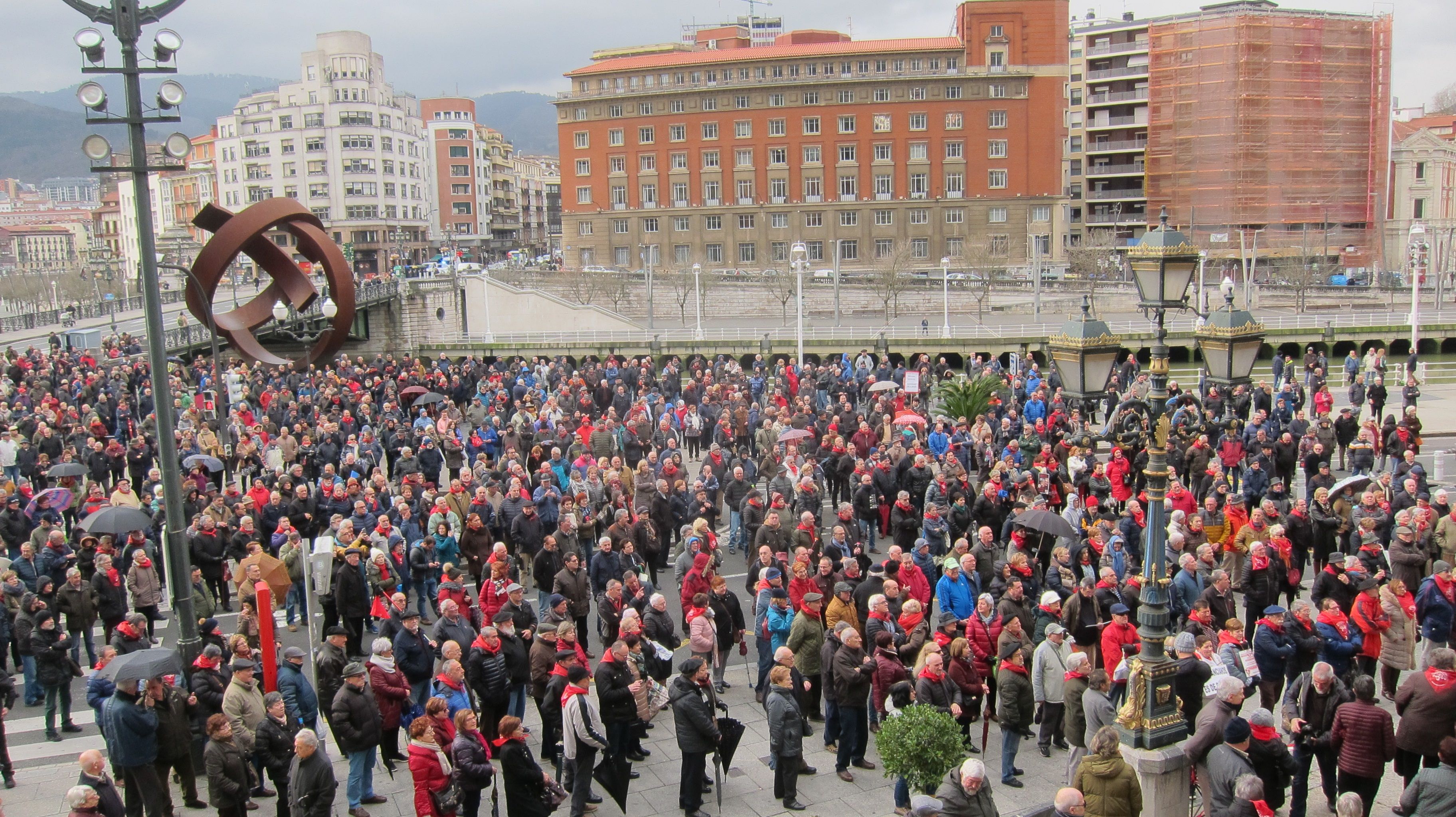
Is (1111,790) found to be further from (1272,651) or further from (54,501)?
(54,501)

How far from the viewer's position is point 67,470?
54.5 feet

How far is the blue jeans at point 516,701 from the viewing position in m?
10.4

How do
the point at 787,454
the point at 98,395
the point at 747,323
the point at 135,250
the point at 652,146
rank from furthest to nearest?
1. the point at 135,250
2. the point at 652,146
3. the point at 747,323
4. the point at 98,395
5. the point at 787,454

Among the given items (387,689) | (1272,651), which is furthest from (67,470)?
(1272,651)

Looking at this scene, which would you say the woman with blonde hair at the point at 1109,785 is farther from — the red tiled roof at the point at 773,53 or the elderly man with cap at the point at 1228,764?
the red tiled roof at the point at 773,53

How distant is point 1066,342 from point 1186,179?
232 ft

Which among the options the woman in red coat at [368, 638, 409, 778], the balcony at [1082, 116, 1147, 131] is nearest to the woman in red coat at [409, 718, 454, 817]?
the woman in red coat at [368, 638, 409, 778]

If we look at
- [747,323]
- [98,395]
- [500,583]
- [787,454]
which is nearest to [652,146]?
[747,323]

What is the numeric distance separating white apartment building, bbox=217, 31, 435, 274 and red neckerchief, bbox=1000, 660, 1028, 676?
93931 millimetres

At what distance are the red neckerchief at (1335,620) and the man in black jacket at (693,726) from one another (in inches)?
226

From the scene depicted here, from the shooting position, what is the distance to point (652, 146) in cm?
8219

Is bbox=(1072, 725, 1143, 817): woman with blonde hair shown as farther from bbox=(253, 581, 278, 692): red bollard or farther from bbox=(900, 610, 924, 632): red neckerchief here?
bbox=(253, 581, 278, 692): red bollard

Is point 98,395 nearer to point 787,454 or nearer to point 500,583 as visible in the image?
point 787,454

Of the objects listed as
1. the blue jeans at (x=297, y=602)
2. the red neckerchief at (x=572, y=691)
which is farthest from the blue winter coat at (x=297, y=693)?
the blue jeans at (x=297, y=602)
